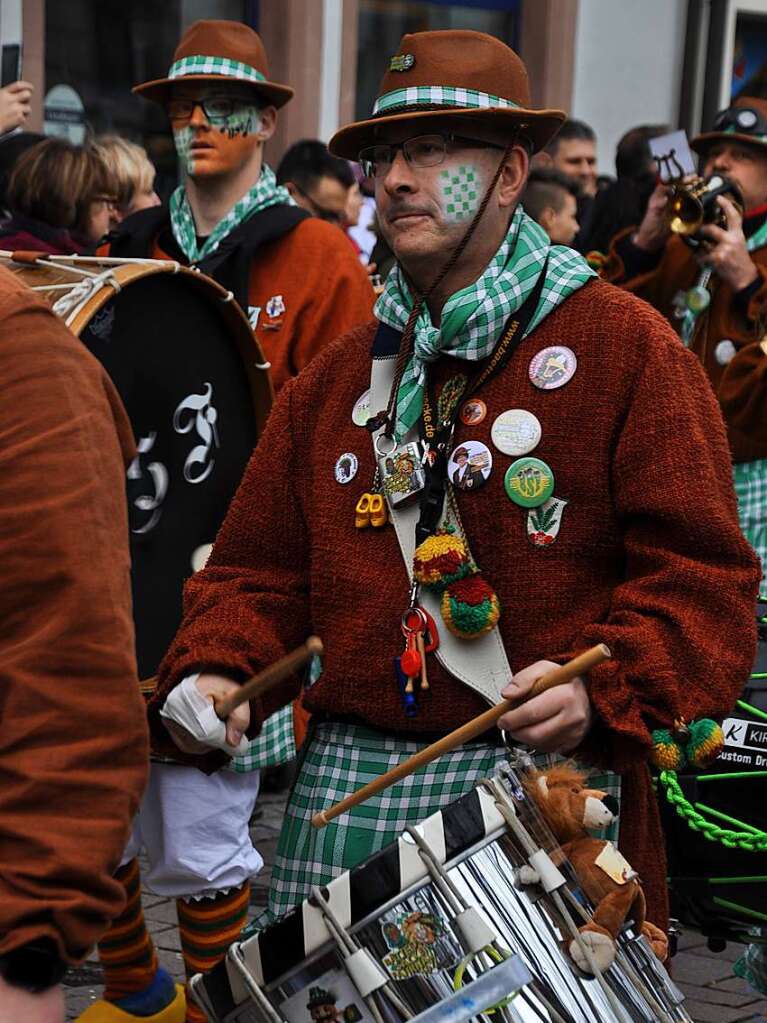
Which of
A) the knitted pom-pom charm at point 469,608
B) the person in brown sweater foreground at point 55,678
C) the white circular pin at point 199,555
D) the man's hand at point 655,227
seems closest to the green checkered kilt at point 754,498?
the man's hand at point 655,227

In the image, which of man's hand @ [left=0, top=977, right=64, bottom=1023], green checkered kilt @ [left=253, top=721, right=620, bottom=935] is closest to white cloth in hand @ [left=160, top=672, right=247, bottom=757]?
green checkered kilt @ [left=253, top=721, right=620, bottom=935]

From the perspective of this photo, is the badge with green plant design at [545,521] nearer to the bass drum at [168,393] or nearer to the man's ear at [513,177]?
the man's ear at [513,177]

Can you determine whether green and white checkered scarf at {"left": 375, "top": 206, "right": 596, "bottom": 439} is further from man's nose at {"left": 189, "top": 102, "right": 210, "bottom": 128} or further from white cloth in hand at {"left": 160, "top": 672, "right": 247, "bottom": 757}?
man's nose at {"left": 189, "top": 102, "right": 210, "bottom": 128}

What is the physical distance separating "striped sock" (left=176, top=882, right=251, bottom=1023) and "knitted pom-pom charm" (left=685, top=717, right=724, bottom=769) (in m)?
1.72

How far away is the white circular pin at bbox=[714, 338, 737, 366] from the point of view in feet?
18.7

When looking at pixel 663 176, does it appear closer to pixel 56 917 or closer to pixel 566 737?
pixel 566 737

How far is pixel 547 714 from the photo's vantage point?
266 cm

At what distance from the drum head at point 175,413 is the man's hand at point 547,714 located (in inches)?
65.1

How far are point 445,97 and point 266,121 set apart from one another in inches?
96.1

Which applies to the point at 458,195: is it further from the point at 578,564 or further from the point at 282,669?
the point at 282,669

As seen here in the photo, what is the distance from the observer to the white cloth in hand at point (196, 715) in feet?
9.50

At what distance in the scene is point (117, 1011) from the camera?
14.1 ft

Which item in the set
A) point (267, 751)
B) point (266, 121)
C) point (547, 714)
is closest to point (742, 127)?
point (266, 121)

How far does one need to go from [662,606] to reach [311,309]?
241cm
